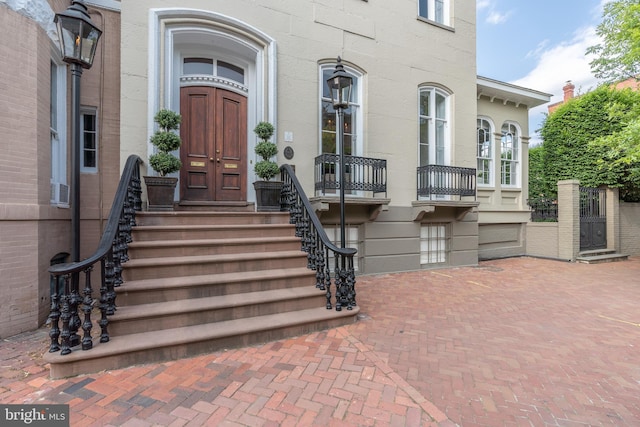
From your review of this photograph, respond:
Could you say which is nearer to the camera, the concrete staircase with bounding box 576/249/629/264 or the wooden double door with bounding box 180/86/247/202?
the wooden double door with bounding box 180/86/247/202

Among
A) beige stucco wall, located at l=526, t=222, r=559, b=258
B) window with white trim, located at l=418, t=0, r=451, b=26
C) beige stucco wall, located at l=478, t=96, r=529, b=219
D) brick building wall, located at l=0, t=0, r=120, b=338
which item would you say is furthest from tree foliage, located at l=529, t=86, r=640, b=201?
brick building wall, located at l=0, t=0, r=120, b=338

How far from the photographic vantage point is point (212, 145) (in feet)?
19.4

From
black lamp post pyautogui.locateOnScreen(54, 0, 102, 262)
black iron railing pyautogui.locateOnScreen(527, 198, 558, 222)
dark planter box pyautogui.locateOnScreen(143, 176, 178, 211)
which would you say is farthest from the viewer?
black iron railing pyautogui.locateOnScreen(527, 198, 558, 222)

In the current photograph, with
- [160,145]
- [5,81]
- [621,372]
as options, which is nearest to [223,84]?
[160,145]

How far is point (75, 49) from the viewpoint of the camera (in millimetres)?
3029

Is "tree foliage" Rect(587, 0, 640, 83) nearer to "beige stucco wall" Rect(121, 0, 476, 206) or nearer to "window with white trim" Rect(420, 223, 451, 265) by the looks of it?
"beige stucco wall" Rect(121, 0, 476, 206)

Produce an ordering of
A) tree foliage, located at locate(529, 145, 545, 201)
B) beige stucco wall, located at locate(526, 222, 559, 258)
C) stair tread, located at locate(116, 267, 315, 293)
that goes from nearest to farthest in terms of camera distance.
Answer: stair tread, located at locate(116, 267, 315, 293) < beige stucco wall, located at locate(526, 222, 559, 258) < tree foliage, located at locate(529, 145, 545, 201)

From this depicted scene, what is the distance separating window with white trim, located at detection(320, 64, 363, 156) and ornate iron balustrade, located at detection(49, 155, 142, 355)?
14.0 ft

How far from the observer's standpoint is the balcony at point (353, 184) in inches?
247

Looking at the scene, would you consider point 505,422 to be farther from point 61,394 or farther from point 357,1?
point 357,1

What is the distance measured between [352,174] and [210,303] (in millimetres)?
4293

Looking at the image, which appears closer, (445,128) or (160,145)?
(160,145)

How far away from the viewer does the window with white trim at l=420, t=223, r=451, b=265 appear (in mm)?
8008

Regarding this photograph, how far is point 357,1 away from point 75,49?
6.29 meters
